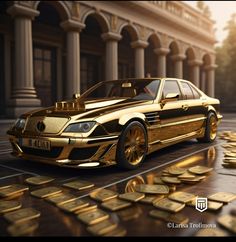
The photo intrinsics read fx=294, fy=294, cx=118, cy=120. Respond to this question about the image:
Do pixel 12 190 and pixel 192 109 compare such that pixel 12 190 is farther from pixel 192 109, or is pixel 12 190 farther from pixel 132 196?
pixel 192 109

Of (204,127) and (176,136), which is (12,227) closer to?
(176,136)

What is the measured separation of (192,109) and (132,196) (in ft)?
10.3

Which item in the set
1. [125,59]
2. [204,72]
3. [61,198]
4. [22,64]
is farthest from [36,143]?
[204,72]

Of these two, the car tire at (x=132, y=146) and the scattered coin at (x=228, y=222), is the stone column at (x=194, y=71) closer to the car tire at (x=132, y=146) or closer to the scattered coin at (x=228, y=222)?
the car tire at (x=132, y=146)

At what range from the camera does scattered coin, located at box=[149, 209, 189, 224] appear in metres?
2.31

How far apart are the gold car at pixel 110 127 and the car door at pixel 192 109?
4 cm

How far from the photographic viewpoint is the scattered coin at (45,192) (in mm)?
2956

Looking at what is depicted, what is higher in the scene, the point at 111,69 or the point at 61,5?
the point at 61,5

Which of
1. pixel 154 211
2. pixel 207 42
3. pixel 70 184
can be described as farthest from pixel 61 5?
pixel 207 42

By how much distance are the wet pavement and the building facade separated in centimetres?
762

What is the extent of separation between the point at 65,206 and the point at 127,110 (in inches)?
70.0

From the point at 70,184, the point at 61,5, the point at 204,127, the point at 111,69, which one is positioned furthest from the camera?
the point at 111,69

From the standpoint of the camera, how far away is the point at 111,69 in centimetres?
1725

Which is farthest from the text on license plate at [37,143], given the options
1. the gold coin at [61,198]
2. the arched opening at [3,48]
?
the arched opening at [3,48]
